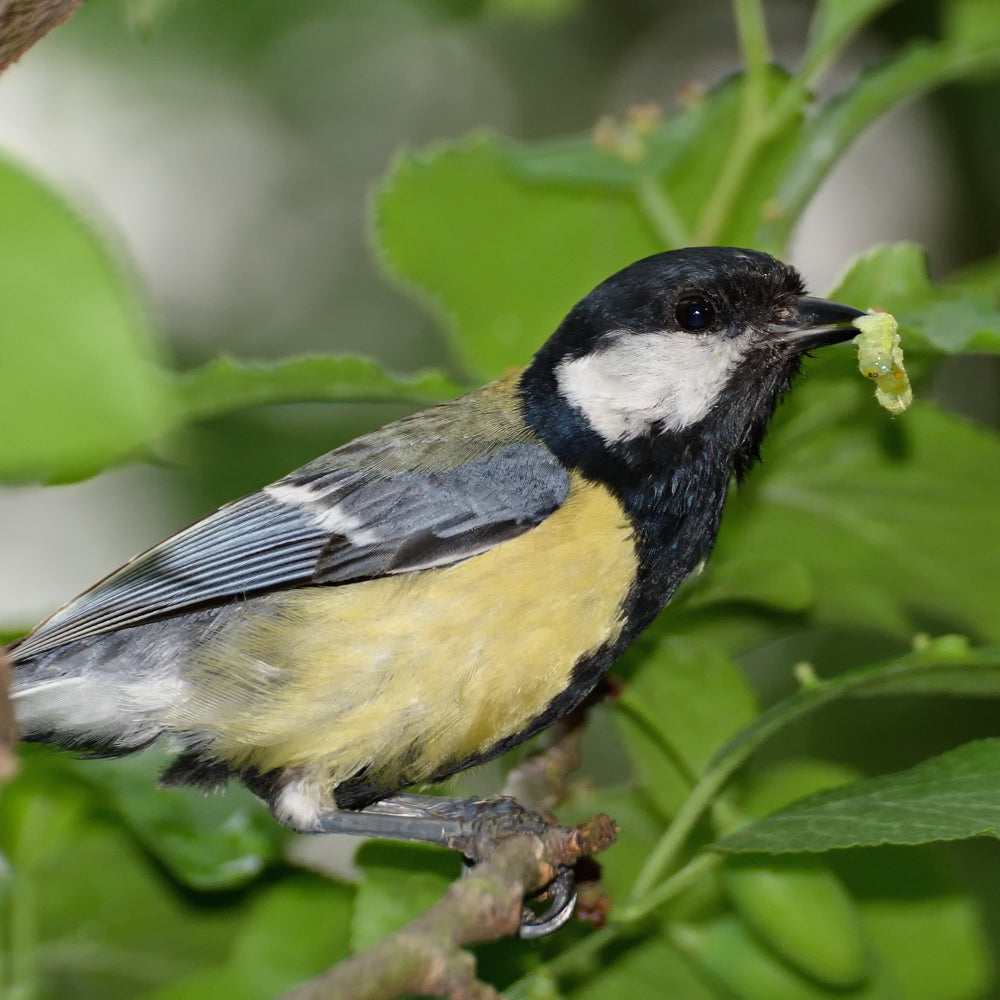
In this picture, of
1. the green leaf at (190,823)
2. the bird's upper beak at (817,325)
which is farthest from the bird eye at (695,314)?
the green leaf at (190,823)

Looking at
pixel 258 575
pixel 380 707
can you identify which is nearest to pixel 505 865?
pixel 380 707

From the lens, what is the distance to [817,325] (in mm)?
1959

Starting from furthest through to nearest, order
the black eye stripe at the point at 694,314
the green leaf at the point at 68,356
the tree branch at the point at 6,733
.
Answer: the black eye stripe at the point at 694,314, the tree branch at the point at 6,733, the green leaf at the point at 68,356

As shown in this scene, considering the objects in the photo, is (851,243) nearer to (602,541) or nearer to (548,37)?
(548,37)

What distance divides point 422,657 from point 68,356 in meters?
1.06

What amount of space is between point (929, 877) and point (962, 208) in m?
4.07

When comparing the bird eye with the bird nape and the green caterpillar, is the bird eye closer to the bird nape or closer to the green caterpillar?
the bird nape

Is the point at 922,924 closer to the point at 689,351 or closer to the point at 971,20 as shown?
the point at 689,351

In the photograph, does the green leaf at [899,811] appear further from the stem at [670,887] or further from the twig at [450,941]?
the twig at [450,941]

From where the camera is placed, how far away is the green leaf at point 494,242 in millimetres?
2207

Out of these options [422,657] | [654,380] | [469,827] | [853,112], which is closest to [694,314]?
[654,380]

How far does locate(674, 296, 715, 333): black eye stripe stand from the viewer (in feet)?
6.57

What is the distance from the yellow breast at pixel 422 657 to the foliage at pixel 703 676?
145 millimetres

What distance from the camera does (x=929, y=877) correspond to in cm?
191
